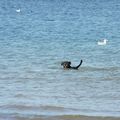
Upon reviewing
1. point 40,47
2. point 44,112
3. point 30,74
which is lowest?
point 44,112

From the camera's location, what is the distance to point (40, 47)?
93.9ft

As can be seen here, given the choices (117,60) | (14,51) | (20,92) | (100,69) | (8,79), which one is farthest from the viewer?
(14,51)

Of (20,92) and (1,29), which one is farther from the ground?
(1,29)

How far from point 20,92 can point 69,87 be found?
1.49m

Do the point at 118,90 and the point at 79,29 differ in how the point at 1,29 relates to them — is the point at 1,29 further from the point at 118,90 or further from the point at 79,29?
the point at 118,90

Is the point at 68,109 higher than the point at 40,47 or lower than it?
lower

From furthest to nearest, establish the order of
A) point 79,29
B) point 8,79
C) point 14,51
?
point 79,29 → point 14,51 → point 8,79

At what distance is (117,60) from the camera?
78.7 ft

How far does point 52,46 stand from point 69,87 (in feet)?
35.4

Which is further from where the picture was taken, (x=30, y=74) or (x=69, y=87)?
(x=30, y=74)

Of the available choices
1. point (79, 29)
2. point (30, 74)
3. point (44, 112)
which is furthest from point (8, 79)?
point (79, 29)

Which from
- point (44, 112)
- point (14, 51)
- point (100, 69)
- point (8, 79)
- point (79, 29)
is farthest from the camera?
point (79, 29)

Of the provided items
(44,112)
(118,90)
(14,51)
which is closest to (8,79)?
(118,90)

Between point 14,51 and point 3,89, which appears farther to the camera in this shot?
point 14,51
